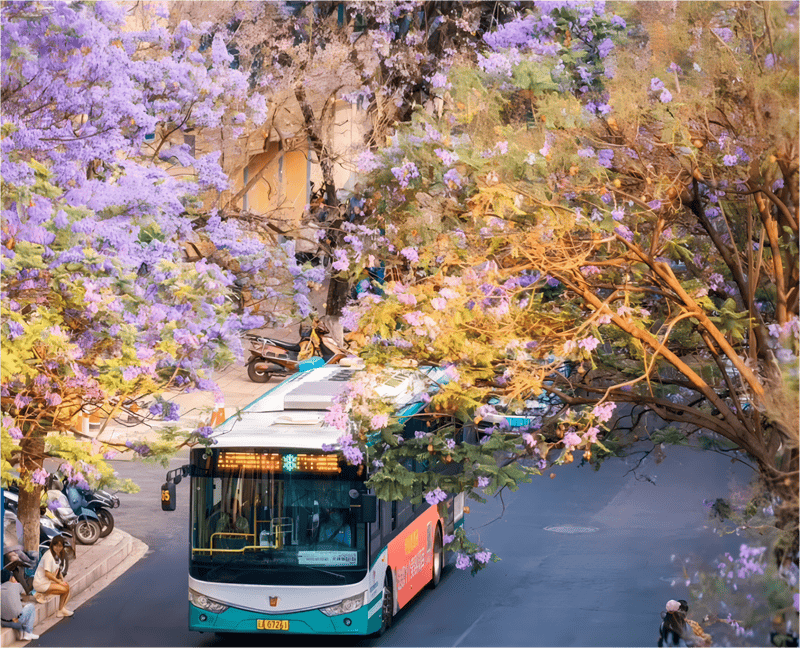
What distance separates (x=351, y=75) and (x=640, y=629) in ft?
51.1

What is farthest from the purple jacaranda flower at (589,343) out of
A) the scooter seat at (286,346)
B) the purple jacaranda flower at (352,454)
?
the scooter seat at (286,346)

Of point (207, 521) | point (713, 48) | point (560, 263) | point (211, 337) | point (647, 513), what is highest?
point (713, 48)

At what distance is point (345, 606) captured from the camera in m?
15.9

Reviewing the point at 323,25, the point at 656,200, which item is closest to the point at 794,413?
the point at 656,200

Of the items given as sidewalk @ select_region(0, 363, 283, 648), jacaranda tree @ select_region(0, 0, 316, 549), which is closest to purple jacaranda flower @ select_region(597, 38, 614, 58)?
jacaranda tree @ select_region(0, 0, 316, 549)

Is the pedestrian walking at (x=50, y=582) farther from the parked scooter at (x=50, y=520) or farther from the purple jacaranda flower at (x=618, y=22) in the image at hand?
the purple jacaranda flower at (x=618, y=22)

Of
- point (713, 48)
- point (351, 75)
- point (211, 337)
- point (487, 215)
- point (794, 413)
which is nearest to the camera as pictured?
point (794, 413)

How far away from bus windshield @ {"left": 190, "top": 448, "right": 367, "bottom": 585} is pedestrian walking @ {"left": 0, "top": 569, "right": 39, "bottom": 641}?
2.75m

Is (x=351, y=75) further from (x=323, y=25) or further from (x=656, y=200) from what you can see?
(x=656, y=200)

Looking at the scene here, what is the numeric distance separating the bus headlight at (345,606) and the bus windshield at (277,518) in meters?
0.22

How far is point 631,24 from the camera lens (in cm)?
1719

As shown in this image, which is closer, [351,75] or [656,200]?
[656,200]

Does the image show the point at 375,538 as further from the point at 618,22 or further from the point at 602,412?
the point at 618,22

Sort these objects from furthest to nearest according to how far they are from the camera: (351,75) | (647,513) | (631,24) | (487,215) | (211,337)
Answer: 1. (351,75)
2. (647,513)
3. (211,337)
4. (631,24)
5. (487,215)
